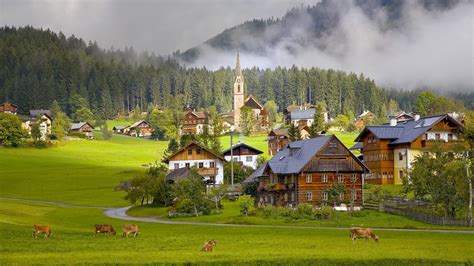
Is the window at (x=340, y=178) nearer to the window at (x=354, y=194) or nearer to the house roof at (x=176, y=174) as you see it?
the window at (x=354, y=194)

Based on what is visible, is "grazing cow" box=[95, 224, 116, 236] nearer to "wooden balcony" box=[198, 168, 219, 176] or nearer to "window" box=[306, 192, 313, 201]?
"window" box=[306, 192, 313, 201]

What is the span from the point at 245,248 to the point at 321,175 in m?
40.2

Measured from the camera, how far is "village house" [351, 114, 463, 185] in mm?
92938

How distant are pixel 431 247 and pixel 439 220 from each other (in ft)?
67.3

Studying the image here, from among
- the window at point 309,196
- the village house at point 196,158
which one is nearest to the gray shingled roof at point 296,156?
the window at point 309,196

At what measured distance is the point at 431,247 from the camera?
127ft

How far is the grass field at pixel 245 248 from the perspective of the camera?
3306cm

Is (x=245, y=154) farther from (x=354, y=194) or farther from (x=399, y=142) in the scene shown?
(x=354, y=194)

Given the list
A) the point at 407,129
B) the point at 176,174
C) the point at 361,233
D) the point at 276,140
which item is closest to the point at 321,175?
the point at 176,174

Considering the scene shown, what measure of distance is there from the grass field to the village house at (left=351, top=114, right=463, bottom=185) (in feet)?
146

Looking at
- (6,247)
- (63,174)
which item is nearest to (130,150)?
(63,174)

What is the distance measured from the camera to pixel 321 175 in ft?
253

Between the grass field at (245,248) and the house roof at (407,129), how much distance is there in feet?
149

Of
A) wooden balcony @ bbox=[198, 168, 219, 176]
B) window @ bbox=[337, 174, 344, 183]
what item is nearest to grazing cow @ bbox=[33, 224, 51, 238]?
window @ bbox=[337, 174, 344, 183]
